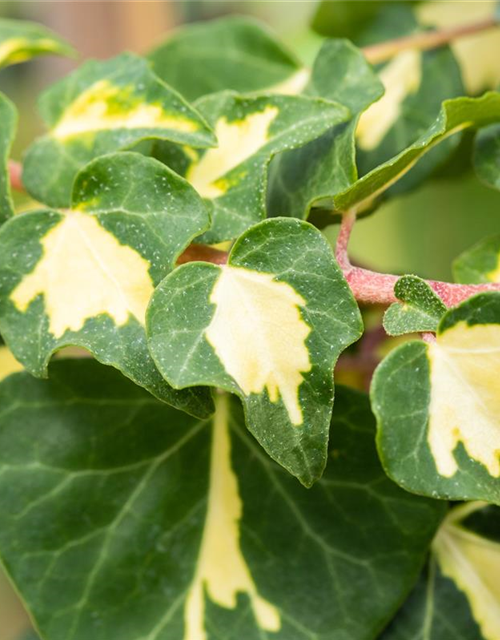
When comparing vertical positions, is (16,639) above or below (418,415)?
below

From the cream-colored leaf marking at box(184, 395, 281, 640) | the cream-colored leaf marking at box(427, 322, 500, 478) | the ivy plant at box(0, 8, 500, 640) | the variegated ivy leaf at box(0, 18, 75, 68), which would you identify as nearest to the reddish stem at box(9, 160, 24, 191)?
the ivy plant at box(0, 8, 500, 640)

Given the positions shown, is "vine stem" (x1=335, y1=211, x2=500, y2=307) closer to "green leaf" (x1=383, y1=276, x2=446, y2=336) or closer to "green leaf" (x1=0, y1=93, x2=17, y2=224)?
"green leaf" (x1=383, y1=276, x2=446, y2=336)

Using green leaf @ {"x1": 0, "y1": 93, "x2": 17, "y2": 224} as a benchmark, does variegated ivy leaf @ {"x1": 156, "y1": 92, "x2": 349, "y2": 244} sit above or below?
below

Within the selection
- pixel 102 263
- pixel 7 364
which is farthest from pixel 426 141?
pixel 7 364

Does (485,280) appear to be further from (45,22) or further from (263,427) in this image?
(45,22)

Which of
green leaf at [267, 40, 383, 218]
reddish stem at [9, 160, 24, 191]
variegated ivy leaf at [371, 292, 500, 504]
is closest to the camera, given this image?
variegated ivy leaf at [371, 292, 500, 504]

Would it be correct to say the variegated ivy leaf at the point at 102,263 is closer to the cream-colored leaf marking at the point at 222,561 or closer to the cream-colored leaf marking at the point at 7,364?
the cream-colored leaf marking at the point at 222,561

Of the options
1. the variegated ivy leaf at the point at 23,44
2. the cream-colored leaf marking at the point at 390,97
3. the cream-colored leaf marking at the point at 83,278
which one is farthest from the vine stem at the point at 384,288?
the variegated ivy leaf at the point at 23,44

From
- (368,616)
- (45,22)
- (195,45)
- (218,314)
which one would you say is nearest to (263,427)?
(218,314)

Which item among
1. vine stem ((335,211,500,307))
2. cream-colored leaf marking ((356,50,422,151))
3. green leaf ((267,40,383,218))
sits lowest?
cream-colored leaf marking ((356,50,422,151))
